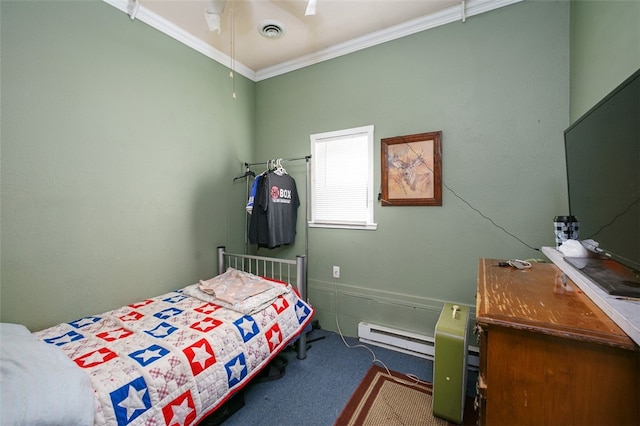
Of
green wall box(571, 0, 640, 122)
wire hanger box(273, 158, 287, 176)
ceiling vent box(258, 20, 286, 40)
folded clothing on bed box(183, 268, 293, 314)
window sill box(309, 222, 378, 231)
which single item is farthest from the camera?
wire hanger box(273, 158, 287, 176)

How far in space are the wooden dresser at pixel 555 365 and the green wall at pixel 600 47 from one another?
101 centimetres

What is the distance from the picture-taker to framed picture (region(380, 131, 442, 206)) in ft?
7.02

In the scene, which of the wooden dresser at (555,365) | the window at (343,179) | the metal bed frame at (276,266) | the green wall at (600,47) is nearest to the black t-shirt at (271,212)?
the metal bed frame at (276,266)

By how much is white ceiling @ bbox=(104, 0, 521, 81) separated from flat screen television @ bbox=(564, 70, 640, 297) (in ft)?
5.02

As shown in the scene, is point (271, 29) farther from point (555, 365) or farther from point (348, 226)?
point (555, 365)

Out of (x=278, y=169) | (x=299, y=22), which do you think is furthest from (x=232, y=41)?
(x=278, y=169)

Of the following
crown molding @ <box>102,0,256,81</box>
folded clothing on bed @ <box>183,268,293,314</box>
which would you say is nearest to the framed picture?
folded clothing on bed @ <box>183,268,293,314</box>

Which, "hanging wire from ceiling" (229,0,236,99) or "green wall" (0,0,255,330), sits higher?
"hanging wire from ceiling" (229,0,236,99)

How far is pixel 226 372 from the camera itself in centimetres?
143

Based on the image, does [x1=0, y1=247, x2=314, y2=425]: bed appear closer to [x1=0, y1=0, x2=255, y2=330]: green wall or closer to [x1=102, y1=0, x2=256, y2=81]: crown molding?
[x1=0, y1=0, x2=255, y2=330]: green wall

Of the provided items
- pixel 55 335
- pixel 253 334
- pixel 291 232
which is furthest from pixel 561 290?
pixel 55 335

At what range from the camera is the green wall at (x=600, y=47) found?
1.04 meters

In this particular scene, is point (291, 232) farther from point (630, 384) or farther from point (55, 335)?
point (630, 384)

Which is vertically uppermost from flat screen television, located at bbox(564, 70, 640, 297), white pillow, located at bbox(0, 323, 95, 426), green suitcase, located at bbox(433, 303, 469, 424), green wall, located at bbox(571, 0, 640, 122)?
green wall, located at bbox(571, 0, 640, 122)
